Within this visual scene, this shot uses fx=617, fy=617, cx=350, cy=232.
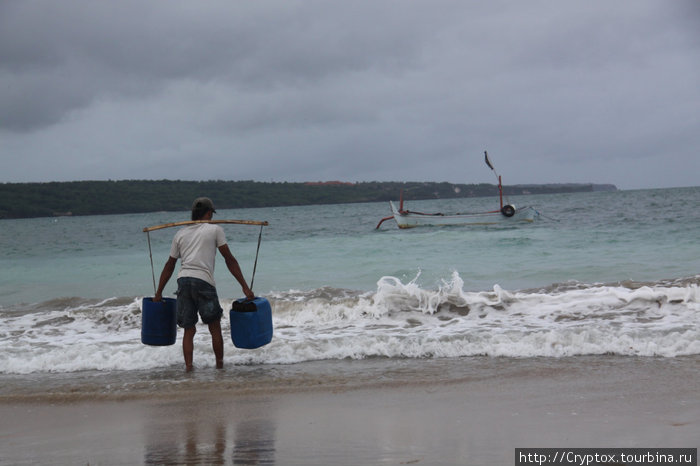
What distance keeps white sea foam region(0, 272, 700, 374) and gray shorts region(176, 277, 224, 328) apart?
0.70 meters

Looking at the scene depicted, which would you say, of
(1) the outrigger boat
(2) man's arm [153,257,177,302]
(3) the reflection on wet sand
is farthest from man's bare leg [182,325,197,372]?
(1) the outrigger boat

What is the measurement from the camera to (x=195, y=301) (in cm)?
564

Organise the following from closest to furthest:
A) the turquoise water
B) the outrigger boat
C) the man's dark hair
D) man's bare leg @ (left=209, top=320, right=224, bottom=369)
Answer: the man's dark hair < man's bare leg @ (left=209, top=320, right=224, bottom=369) < the turquoise water < the outrigger boat

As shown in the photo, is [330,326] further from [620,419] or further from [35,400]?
[620,419]

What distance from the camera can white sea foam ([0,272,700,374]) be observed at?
6156 mm

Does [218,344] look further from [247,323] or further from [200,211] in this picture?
[200,211]

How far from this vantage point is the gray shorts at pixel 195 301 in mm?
5562

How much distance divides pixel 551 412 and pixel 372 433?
122 cm

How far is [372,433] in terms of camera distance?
373cm

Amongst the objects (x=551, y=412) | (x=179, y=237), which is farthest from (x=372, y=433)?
(x=179, y=237)

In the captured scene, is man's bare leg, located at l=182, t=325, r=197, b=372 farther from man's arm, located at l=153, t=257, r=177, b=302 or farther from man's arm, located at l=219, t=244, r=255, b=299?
man's arm, located at l=219, t=244, r=255, b=299

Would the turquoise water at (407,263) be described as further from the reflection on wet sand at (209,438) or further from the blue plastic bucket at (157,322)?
the reflection on wet sand at (209,438)

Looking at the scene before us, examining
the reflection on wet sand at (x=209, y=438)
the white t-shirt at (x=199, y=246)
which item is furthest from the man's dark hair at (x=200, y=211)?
the reflection on wet sand at (x=209, y=438)

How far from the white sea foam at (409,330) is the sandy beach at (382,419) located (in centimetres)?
64
